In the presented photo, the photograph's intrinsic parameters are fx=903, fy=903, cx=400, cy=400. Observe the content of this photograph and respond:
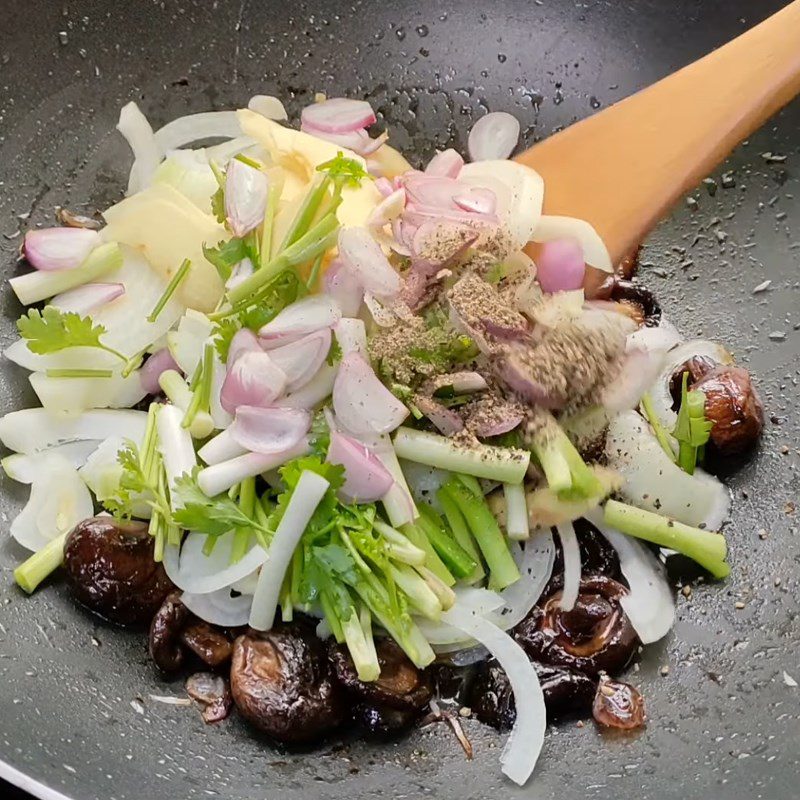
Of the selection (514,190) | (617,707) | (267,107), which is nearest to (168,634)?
(617,707)

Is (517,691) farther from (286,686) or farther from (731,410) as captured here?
(731,410)

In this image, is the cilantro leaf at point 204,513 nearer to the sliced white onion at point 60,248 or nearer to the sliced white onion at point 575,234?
the sliced white onion at point 60,248

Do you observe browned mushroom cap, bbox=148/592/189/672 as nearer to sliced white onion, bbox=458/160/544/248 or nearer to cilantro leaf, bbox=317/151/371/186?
cilantro leaf, bbox=317/151/371/186

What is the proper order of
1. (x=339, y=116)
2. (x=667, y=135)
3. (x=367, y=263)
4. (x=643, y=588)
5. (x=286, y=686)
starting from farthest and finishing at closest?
1. (x=339, y=116)
2. (x=667, y=135)
3. (x=643, y=588)
4. (x=367, y=263)
5. (x=286, y=686)

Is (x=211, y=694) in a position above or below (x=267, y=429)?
below

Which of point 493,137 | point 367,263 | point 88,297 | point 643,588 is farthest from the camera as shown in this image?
point 493,137

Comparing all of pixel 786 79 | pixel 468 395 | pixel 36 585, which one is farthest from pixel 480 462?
pixel 786 79
